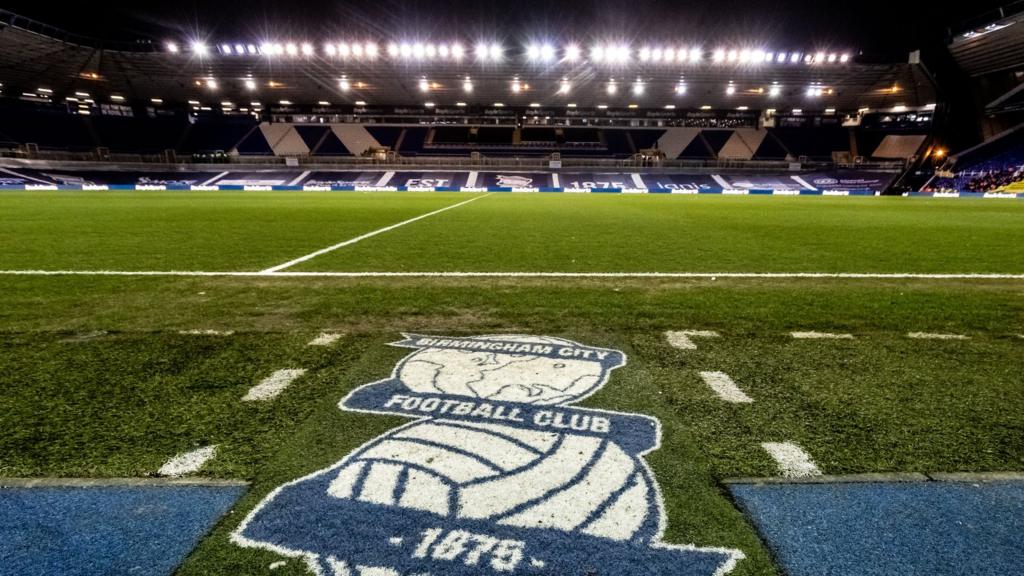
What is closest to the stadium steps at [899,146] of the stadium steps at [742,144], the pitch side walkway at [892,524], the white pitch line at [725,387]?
the stadium steps at [742,144]

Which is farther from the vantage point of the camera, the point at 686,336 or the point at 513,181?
the point at 513,181

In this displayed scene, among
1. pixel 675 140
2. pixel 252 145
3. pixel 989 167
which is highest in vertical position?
pixel 675 140

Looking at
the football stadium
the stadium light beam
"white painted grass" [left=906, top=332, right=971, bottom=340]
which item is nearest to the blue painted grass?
the football stadium

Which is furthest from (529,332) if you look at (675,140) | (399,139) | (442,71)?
(675,140)

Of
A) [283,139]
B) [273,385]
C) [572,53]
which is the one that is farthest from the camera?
[283,139]

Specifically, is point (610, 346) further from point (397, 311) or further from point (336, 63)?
point (336, 63)

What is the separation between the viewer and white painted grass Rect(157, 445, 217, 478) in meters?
1.83

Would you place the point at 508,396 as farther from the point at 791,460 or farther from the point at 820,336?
the point at 820,336

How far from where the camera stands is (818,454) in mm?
1978

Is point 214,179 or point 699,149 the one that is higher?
point 699,149

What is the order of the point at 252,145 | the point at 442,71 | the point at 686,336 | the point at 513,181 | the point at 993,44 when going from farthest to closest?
the point at 252,145, the point at 513,181, the point at 442,71, the point at 993,44, the point at 686,336

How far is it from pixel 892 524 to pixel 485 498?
130cm

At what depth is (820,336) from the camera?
11.8 ft

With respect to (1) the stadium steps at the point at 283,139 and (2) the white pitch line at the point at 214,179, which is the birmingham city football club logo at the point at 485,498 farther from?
(1) the stadium steps at the point at 283,139
